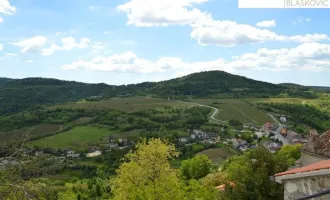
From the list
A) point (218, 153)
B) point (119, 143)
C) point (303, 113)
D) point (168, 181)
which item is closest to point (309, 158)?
point (168, 181)

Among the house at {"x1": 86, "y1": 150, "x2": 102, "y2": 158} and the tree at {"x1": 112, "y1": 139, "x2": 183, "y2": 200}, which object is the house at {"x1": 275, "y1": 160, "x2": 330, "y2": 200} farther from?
the house at {"x1": 86, "y1": 150, "x2": 102, "y2": 158}

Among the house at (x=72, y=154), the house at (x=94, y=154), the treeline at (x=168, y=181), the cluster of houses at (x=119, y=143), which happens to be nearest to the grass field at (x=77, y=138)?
the house at (x=72, y=154)

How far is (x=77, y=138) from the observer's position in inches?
5650

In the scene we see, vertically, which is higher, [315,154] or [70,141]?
[315,154]

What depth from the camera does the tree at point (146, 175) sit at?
98.9 ft

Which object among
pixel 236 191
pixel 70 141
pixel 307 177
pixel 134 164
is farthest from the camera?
pixel 70 141

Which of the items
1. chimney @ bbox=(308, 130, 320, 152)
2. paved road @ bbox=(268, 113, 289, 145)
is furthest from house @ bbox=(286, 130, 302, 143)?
chimney @ bbox=(308, 130, 320, 152)

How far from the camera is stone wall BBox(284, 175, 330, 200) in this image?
12.1 m

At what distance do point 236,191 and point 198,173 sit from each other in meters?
48.1

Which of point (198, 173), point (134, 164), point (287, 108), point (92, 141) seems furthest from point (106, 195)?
point (287, 108)

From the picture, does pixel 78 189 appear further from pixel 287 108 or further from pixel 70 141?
pixel 287 108

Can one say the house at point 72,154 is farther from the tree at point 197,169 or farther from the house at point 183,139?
the tree at point 197,169

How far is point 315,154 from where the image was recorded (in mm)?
25859

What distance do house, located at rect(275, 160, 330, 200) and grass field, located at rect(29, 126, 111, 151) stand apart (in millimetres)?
122715
